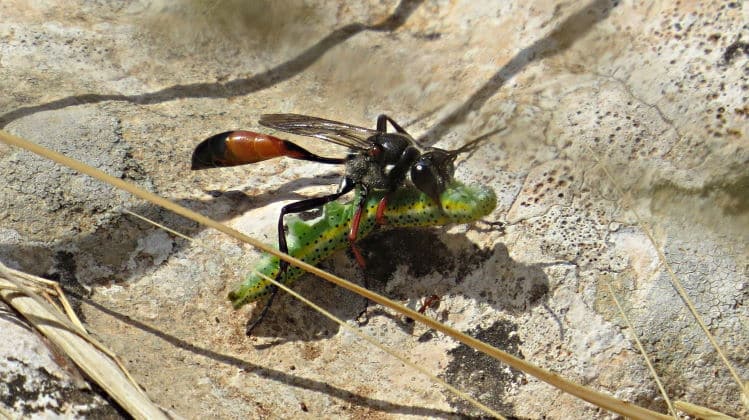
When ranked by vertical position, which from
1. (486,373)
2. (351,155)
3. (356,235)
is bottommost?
(486,373)

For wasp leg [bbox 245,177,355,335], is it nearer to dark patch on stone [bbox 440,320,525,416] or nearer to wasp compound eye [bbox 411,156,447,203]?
wasp compound eye [bbox 411,156,447,203]

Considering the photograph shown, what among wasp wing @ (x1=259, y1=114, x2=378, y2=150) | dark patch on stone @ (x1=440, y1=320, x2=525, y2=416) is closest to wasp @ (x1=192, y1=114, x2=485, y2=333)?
wasp wing @ (x1=259, y1=114, x2=378, y2=150)

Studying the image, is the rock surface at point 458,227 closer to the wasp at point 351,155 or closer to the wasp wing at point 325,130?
the wasp at point 351,155

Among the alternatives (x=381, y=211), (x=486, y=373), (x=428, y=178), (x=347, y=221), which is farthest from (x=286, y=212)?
(x=486, y=373)

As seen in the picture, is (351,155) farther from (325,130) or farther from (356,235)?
(356,235)

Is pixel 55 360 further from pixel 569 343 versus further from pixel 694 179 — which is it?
pixel 694 179

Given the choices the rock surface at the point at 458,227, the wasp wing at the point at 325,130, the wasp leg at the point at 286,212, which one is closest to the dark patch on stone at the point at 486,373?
the rock surface at the point at 458,227
